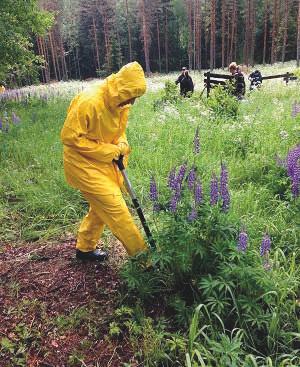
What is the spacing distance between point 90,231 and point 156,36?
2154 inches

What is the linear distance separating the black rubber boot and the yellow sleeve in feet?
3.41

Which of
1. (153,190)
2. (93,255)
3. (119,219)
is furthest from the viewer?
(93,255)

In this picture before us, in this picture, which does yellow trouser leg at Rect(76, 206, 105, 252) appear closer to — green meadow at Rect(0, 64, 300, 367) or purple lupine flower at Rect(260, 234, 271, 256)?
green meadow at Rect(0, 64, 300, 367)

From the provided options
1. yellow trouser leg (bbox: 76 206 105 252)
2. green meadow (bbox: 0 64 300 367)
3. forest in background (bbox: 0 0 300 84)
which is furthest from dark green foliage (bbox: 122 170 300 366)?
forest in background (bbox: 0 0 300 84)

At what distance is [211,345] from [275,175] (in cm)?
290

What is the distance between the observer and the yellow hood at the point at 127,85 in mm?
3242

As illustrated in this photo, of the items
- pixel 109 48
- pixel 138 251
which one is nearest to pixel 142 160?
pixel 138 251

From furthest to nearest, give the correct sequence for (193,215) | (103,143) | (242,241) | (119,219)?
(103,143) < (119,219) < (193,215) < (242,241)

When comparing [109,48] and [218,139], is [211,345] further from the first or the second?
[109,48]

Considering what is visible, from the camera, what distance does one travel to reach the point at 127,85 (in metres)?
3.24

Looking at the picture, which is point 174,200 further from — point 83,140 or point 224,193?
point 83,140

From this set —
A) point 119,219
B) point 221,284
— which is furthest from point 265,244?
point 119,219

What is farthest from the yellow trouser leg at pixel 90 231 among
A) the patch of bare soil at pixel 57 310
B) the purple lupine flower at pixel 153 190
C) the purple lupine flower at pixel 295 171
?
the purple lupine flower at pixel 295 171

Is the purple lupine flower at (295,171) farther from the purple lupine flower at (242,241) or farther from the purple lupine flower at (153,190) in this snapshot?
the purple lupine flower at (153,190)
